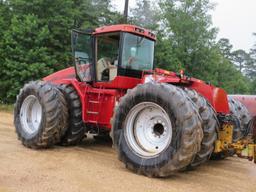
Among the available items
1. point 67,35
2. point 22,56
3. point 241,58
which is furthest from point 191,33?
point 241,58

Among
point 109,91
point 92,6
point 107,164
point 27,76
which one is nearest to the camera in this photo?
point 107,164

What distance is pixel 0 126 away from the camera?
10.6m

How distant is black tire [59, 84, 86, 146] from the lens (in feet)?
24.5

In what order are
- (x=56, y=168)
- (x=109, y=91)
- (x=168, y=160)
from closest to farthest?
(x=168, y=160)
(x=56, y=168)
(x=109, y=91)

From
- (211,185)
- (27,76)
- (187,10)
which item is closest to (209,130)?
(211,185)

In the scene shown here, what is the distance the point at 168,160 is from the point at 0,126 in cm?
674

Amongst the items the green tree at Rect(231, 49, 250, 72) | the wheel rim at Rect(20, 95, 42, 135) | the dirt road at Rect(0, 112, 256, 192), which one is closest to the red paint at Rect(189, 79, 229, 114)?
the dirt road at Rect(0, 112, 256, 192)

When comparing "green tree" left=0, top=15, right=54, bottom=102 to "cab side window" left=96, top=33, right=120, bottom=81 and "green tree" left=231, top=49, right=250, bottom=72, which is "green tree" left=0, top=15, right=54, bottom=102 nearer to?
"cab side window" left=96, top=33, right=120, bottom=81

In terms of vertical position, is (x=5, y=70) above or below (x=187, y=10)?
below

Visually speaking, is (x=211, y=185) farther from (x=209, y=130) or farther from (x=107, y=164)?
(x=107, y=164)

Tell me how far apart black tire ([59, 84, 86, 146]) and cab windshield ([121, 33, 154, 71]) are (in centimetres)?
126

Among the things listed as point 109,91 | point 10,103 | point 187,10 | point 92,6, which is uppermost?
point 187,10

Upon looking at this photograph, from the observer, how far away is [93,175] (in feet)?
18.1

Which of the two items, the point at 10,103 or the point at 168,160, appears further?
the point at 10,103
